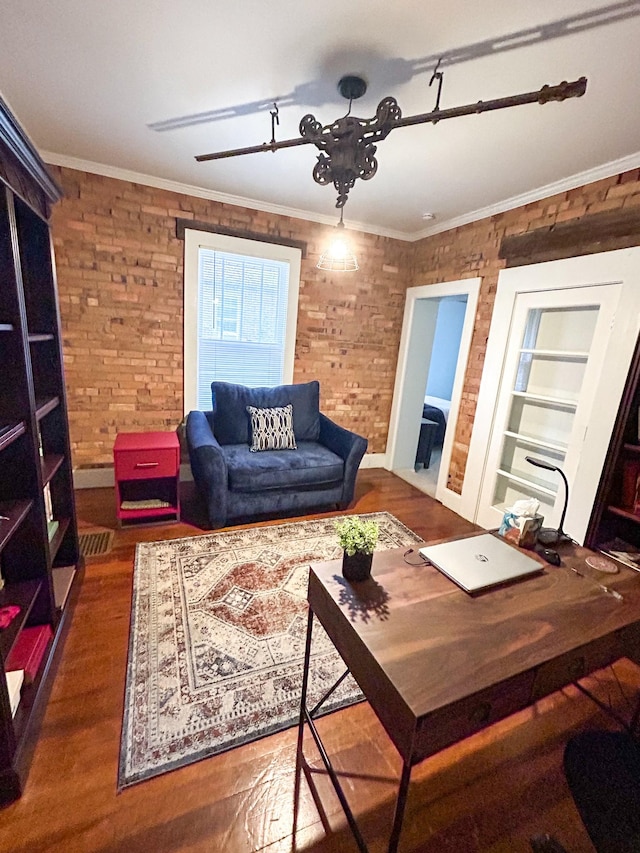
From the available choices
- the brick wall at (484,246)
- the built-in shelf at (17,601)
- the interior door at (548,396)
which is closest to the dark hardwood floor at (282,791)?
the built-in shelf at (17,601)

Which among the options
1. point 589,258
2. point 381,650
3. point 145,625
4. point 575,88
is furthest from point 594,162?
point 145,625

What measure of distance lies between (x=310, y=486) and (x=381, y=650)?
86.0 inches

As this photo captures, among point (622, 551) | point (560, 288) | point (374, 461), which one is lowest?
point (374, 461)

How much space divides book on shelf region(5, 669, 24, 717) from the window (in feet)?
7.99

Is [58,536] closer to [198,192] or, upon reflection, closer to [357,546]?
[357,546]

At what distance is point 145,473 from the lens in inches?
107

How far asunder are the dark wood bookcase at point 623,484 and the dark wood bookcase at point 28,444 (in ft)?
9.35

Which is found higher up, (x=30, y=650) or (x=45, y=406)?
(x=45, y=406)

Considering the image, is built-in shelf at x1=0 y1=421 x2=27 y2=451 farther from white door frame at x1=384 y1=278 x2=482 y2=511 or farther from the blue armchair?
white door frame at x1=384 y1=278 x2=482 y2=511

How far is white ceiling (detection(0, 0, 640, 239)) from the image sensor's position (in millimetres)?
1392

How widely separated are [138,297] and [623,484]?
379cm

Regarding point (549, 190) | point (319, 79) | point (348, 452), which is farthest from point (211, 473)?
point (549, 190)

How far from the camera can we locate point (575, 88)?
1156 millimetres

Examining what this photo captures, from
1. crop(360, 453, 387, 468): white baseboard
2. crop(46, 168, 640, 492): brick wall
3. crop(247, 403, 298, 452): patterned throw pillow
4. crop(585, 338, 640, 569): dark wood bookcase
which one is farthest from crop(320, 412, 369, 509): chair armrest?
crop(585, 338, 640, 569): dark wood bookcase
